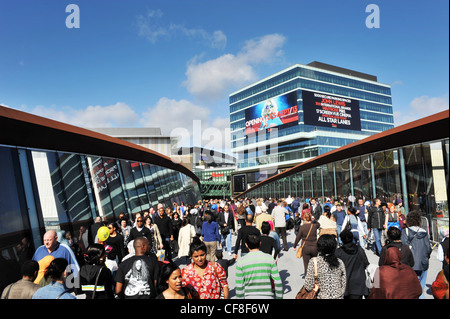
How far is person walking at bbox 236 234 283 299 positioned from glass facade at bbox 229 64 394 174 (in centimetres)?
7631

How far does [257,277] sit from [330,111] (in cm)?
8644

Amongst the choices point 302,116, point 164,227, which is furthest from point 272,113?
point 164,227

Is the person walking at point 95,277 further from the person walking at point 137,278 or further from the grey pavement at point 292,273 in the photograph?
the grey pavement at point 292,273

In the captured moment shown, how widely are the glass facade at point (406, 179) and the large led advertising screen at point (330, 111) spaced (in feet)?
208

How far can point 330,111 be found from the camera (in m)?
84.5

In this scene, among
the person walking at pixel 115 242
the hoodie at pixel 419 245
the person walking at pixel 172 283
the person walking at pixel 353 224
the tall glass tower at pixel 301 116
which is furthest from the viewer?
the tall glass tower at pixel 301 116

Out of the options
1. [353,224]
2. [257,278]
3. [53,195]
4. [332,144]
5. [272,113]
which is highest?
[272,113]

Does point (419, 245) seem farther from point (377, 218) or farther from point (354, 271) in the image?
point (377, 218)

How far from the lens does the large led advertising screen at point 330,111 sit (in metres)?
82.0

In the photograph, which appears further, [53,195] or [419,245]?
[53,195]

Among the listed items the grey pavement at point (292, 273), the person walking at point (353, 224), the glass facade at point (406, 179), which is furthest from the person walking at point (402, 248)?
the person walking at point (353, 224)

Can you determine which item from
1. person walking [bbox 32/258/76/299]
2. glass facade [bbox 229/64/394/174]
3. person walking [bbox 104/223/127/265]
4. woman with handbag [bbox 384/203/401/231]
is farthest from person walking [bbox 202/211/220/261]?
glass facade [bbox 229/64/394/174]

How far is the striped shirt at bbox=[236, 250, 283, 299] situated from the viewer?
369cm
